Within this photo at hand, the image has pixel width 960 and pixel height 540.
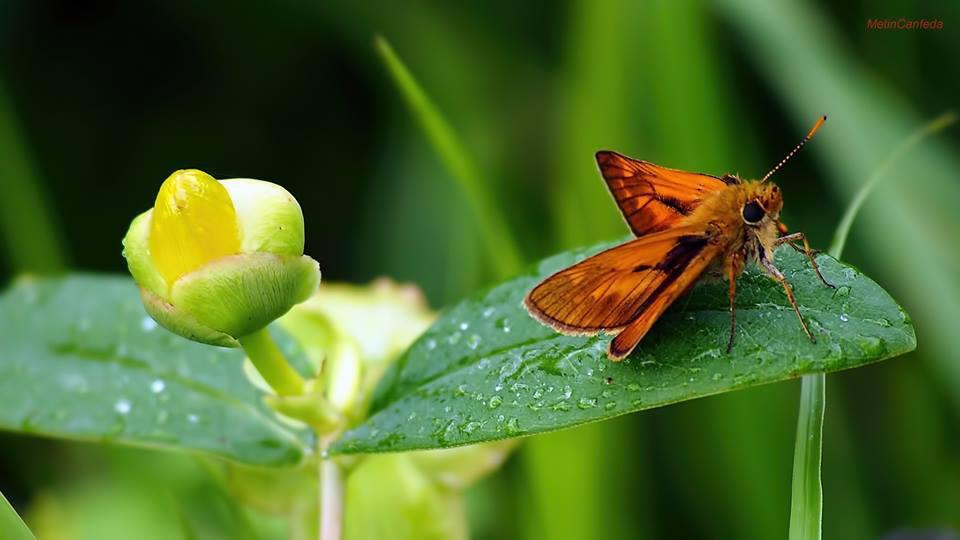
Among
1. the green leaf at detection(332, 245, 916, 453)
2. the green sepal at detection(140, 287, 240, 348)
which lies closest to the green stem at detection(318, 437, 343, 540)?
the green leaf at detection(332, 245, 916, 453)

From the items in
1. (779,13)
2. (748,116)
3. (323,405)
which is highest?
(779,13)

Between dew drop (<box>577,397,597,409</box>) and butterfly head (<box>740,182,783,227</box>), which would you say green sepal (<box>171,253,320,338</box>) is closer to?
dew drop (<box>577,397,597,409</box>)

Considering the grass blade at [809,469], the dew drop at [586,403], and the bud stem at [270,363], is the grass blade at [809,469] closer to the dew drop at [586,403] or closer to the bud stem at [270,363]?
the dew drop at [586,403]

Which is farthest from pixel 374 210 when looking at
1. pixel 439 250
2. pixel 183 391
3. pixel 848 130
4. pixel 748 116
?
pixel 183 391

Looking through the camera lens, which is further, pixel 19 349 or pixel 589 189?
pixel 589 189

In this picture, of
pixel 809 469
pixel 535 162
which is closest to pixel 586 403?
pixel 809 469

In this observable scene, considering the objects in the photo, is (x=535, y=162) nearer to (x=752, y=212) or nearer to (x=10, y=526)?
(x=752, y=212)

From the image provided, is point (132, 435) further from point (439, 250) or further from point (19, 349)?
point (439, 250)
